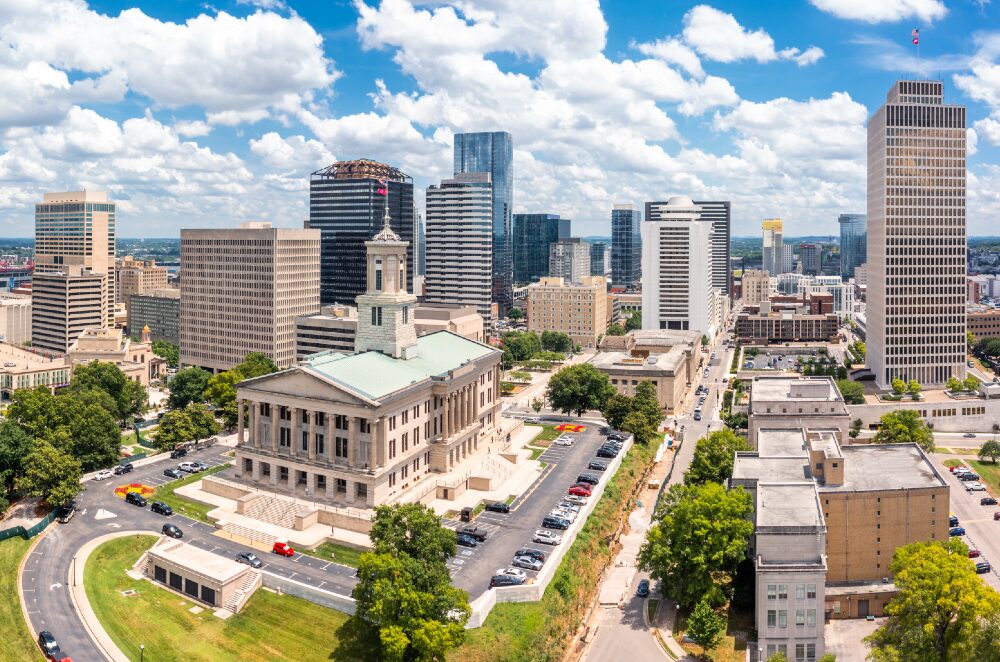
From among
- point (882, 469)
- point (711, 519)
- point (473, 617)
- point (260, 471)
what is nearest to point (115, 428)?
point (260, 471)

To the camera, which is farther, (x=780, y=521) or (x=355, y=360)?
(x=355, y=360)

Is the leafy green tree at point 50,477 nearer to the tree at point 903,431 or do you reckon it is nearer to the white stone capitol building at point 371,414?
the white stone capitol building at point 371,414

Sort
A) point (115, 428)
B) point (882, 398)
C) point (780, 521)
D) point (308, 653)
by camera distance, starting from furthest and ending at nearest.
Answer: point (882, 398), point (115, 428), point (780, 521), point (308, 653)

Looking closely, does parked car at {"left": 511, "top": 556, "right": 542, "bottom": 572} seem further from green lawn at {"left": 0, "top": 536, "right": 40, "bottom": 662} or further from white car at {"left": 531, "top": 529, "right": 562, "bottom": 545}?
green lawn at {"left": 0, "top": 536, "right": 40, "bottom": 662}

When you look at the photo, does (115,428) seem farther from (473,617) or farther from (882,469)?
(882,469)

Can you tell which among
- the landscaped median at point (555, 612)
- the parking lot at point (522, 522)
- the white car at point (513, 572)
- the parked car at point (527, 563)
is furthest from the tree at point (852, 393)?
the white car at point (513, 572)

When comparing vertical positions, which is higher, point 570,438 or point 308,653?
point 570,438

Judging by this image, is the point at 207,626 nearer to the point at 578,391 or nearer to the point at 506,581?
the point at 506,581
